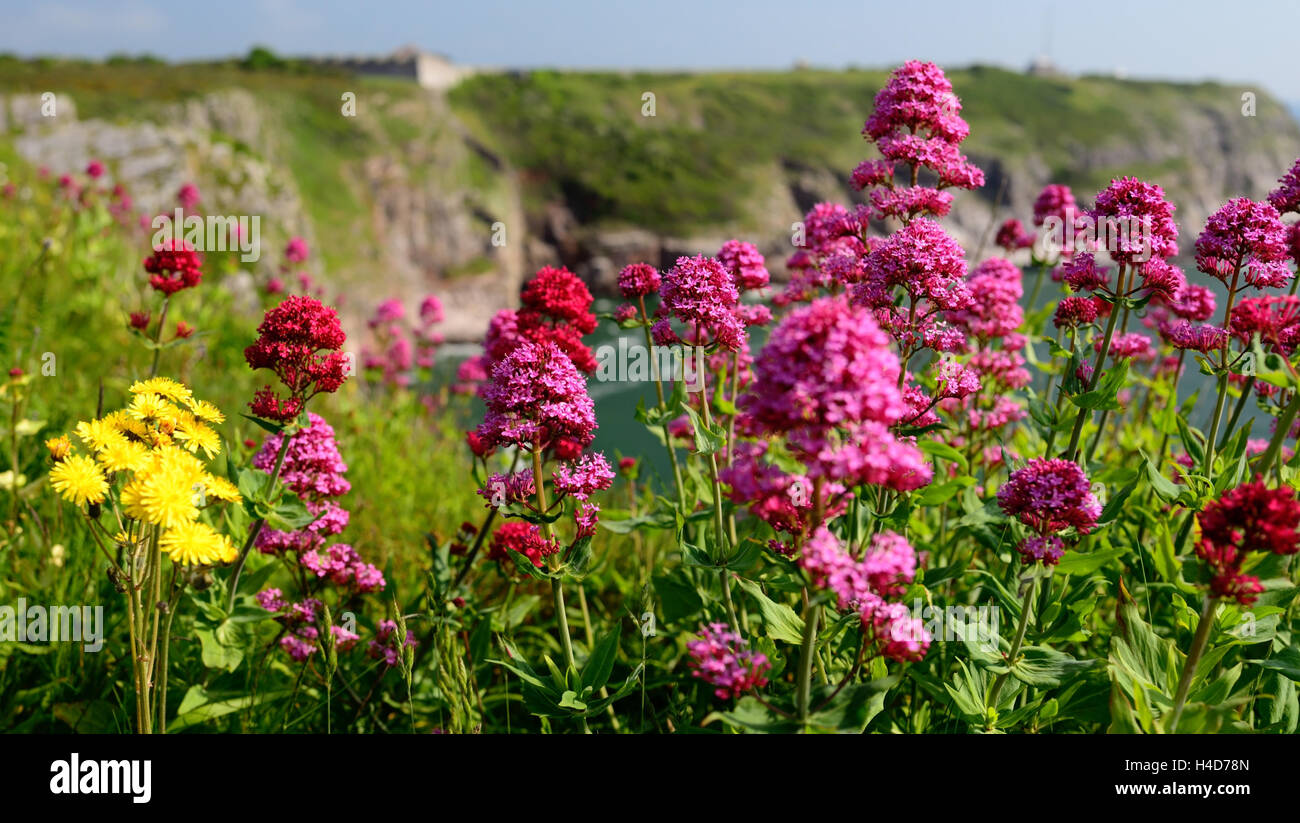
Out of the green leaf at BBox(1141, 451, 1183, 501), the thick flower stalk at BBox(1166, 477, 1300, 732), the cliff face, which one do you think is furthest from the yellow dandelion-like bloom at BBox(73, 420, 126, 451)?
the cliff face

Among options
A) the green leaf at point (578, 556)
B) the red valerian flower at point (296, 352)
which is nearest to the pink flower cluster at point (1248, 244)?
the green leaf at point (578, 556)

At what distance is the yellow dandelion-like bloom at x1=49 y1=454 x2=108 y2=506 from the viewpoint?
281 cm

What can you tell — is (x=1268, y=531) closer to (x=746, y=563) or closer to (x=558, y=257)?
(x=746, y=563)

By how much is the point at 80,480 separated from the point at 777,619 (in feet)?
8.30

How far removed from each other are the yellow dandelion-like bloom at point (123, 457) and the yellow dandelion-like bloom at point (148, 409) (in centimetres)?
20

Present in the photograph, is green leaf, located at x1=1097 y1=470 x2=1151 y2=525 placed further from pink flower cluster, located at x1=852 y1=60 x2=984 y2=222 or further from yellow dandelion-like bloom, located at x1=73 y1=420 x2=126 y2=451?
yellow dandelion-like bloom, located at x1=73 y1=420 x2=126 y2=451

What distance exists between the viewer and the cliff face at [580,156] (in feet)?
278

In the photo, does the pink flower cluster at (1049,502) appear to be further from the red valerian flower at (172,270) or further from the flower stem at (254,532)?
the red valerian flower at (172,270)

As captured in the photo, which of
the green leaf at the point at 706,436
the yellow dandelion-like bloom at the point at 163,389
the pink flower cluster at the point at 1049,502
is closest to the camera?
the pink flower cluster at the point at 1049,502

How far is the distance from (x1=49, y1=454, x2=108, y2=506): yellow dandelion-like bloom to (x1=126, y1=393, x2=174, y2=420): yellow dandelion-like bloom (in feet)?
0.83

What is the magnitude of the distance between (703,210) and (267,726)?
126 m
